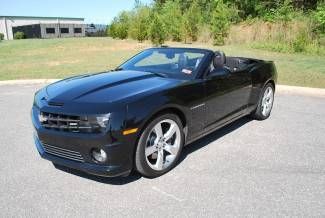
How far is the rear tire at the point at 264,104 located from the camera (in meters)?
6.32

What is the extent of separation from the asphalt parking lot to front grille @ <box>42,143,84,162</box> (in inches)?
13.8

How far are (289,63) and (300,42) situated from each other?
16.0ft

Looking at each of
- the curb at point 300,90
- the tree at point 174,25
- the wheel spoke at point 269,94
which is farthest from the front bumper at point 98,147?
the tree at point 174,25

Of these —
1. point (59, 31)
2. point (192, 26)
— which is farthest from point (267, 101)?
point (59, 31)

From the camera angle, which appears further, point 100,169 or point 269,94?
point 269,94

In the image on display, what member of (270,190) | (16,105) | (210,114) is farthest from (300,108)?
(16,105)

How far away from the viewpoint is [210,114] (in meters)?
4.77

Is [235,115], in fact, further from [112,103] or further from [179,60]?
[112,103]

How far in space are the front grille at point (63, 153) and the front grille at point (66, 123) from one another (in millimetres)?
225

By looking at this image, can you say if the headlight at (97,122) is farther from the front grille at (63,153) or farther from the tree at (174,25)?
the tree at (174,25)

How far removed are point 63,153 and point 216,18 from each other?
21860 millimetres

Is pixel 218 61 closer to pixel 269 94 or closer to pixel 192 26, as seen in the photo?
pixel 269 94

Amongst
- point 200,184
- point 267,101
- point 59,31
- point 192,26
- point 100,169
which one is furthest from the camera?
point 59,31

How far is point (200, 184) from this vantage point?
3924 millimetres
